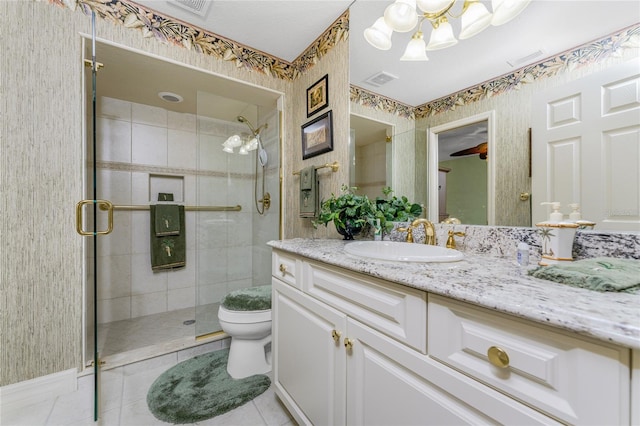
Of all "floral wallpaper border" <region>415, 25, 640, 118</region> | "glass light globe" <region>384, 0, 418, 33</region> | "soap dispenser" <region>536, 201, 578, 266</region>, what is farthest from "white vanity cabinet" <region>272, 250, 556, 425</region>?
"glass light globe" <region>384, 0, 418, 33</region>

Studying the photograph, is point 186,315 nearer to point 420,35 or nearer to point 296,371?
point 296,371

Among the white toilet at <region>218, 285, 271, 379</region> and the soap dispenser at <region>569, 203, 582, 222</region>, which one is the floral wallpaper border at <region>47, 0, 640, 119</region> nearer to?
the soap dispenser at <region>569, 203, 582, 222</region>

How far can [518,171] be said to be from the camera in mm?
908

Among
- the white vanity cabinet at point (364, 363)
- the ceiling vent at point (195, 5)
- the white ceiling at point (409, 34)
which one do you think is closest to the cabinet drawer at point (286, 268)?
the white vanity cabinet at point (364, 363)

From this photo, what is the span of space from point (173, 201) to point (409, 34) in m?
2.38

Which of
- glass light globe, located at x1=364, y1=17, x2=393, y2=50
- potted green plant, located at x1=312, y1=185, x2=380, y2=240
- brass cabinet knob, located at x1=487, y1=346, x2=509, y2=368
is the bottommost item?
brass cabinet knob, located at x1=487, y1=346, x2=509, y2=368

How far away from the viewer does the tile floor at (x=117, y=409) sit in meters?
1.23

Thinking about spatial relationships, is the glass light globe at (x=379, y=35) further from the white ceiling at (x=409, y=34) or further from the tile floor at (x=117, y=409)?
the tile floor at (x=117, y=409)

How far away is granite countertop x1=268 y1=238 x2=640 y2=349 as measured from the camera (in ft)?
1.21

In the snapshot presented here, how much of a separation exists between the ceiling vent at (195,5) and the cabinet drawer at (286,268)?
5.07 ft

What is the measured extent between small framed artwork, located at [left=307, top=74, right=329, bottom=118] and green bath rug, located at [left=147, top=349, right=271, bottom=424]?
1.80m

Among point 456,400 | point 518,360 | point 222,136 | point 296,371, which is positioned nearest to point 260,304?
point 296,371

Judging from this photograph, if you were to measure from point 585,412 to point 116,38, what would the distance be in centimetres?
240

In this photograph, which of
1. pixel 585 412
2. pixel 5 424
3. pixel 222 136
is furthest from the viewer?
pixel 222 136
